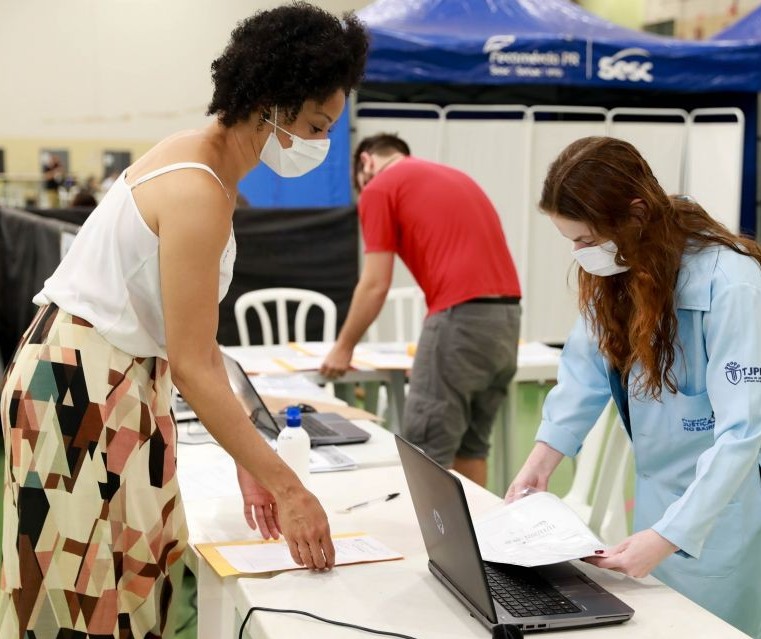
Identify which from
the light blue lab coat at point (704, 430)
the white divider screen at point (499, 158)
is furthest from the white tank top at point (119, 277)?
the white divider screen at point (499, 158)

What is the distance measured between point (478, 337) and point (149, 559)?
6.27 feet

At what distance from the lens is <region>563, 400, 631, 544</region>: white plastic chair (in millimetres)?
2746

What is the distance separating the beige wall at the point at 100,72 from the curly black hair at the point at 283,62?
325 inches

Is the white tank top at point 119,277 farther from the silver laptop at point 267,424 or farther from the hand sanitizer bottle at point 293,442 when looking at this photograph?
the silver laptop at point 267,424

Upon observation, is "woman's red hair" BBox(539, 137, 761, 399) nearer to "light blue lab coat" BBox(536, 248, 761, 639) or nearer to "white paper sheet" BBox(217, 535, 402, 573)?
"light blue lab coat" BBox(536, 248, 761, 639)

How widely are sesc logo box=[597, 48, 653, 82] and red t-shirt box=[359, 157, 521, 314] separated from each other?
3.44 m

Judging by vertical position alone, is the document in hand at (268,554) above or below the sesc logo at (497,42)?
below

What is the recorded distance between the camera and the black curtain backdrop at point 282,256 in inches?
218

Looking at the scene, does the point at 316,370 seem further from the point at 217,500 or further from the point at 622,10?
the point at 622,10

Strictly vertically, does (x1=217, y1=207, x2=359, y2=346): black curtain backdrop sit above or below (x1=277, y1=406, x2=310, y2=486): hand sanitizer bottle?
below

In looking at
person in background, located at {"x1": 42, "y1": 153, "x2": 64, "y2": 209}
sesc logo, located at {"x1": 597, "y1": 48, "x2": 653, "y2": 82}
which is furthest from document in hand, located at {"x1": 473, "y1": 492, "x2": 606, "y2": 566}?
person in background, located at {"x1": 42, "y1": 153, "x2": 64, "y2": 209}

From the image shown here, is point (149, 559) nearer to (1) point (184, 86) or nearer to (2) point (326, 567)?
(2) point (326, 567)

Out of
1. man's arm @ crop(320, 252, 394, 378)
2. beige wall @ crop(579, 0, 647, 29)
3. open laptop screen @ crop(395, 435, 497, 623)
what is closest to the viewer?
open laptop screen @ crop(395, 435, 497, 623)

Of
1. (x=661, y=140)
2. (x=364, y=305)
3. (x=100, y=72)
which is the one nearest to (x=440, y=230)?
(x=364, y=305)
